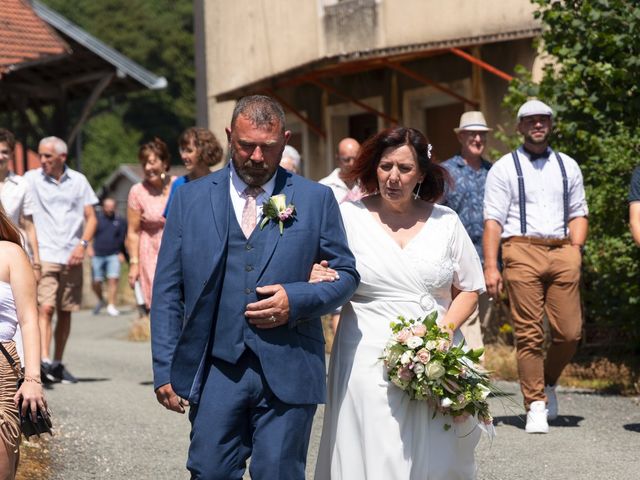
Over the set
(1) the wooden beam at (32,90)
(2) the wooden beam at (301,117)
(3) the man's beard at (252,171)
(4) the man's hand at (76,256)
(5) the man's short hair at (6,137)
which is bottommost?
(4) the man's hand at (76,256)

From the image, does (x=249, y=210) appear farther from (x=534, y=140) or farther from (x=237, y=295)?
(x=534, y=140)

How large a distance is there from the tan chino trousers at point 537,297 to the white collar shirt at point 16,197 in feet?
12.3

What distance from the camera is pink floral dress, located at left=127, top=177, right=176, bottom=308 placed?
36.4 ft

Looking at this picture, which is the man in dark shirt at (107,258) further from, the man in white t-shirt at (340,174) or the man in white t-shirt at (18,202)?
the man in white t-shirt at (18,202)

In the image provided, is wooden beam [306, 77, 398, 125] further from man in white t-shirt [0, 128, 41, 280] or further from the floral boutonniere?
the floral boutonniere

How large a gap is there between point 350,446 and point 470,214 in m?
4.59

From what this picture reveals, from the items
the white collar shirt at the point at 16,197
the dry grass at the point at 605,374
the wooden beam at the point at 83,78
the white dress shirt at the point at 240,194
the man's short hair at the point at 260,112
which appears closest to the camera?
the man's short hair at the point at 260,112

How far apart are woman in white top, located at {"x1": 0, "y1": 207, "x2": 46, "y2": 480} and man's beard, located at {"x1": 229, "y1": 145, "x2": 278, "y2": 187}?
107 cm

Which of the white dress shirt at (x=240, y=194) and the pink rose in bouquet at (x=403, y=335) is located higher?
the white dress shirt at (x=240, y=194)

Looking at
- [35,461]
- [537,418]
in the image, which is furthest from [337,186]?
[35,461]

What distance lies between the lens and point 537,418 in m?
8.81

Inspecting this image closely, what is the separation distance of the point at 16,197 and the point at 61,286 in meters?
1.53

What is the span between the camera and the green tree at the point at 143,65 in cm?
7353

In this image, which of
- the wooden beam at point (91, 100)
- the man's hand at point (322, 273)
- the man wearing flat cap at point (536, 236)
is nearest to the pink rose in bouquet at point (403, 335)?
the man's hand at point (322, 273)
